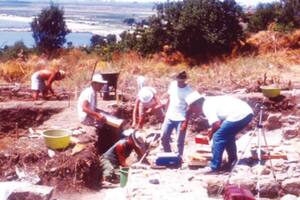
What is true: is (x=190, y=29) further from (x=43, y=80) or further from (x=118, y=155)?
(x=118, y=155)

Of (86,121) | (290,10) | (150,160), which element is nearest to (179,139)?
(150,160)

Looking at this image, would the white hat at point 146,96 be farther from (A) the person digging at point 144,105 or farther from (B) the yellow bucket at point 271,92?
(B) the yellow bucket at point 271,92

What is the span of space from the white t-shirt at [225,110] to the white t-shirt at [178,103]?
0.86 m

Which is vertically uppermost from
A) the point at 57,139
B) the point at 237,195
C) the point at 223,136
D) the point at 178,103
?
the point at 178,103

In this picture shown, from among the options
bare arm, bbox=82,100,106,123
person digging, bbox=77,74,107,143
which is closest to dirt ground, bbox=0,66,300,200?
person digging, bbox=77,74,107,143

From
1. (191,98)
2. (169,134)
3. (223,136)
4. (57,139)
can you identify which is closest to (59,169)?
(57,139)

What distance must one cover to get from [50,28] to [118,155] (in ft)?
57.3

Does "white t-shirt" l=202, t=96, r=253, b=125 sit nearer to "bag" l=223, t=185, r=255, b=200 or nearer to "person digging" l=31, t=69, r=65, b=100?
"bag" l=223, t=185, r=255, b=200

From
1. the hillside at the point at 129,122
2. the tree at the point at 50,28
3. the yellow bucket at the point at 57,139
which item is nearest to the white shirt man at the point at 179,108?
the hillside at the point at 129,122

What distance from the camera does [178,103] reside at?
8.61 m

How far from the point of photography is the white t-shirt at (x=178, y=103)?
8562mm

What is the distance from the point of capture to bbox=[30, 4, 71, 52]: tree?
25047mm

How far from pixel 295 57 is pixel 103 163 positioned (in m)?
12.8

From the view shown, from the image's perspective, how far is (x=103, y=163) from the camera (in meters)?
9.14
